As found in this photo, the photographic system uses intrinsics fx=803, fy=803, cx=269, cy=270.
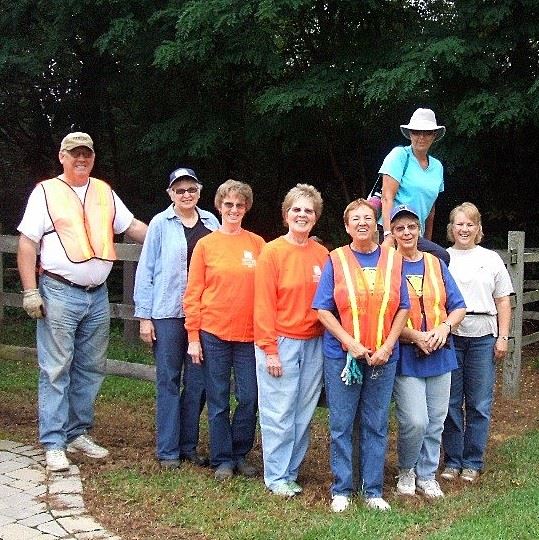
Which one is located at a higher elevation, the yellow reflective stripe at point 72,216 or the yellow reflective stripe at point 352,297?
the yellow reflective stripe at point 72,216

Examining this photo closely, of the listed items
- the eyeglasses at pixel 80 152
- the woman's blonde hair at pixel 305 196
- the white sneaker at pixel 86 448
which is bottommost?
the white sneaker at pixel 86 448

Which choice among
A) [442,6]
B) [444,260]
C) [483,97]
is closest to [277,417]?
[444,260]

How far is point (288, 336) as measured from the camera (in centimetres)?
452

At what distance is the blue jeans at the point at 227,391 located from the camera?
479cm

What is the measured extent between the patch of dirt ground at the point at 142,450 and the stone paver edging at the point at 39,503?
0.08 metres

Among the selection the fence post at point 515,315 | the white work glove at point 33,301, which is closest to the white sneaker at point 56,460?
the white work glove at point 33,301

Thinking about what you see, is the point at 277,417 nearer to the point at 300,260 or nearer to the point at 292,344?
the point at 292,344

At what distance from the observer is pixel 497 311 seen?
5.03m

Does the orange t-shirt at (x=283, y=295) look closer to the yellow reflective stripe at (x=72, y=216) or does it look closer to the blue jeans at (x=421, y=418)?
the blue jeans at (x=421, y=418)

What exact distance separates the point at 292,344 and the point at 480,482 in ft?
5.16

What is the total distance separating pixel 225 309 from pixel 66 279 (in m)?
1.03

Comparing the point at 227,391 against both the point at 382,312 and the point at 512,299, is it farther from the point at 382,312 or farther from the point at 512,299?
the point at 512,299

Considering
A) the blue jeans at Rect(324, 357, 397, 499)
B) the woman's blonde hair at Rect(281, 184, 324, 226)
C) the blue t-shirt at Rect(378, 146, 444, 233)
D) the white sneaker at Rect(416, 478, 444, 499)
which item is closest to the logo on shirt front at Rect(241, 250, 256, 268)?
the woman's blonde hair at Rect(281, 184, 324, 226)

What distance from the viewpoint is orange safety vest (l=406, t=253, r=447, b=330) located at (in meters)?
4.52
